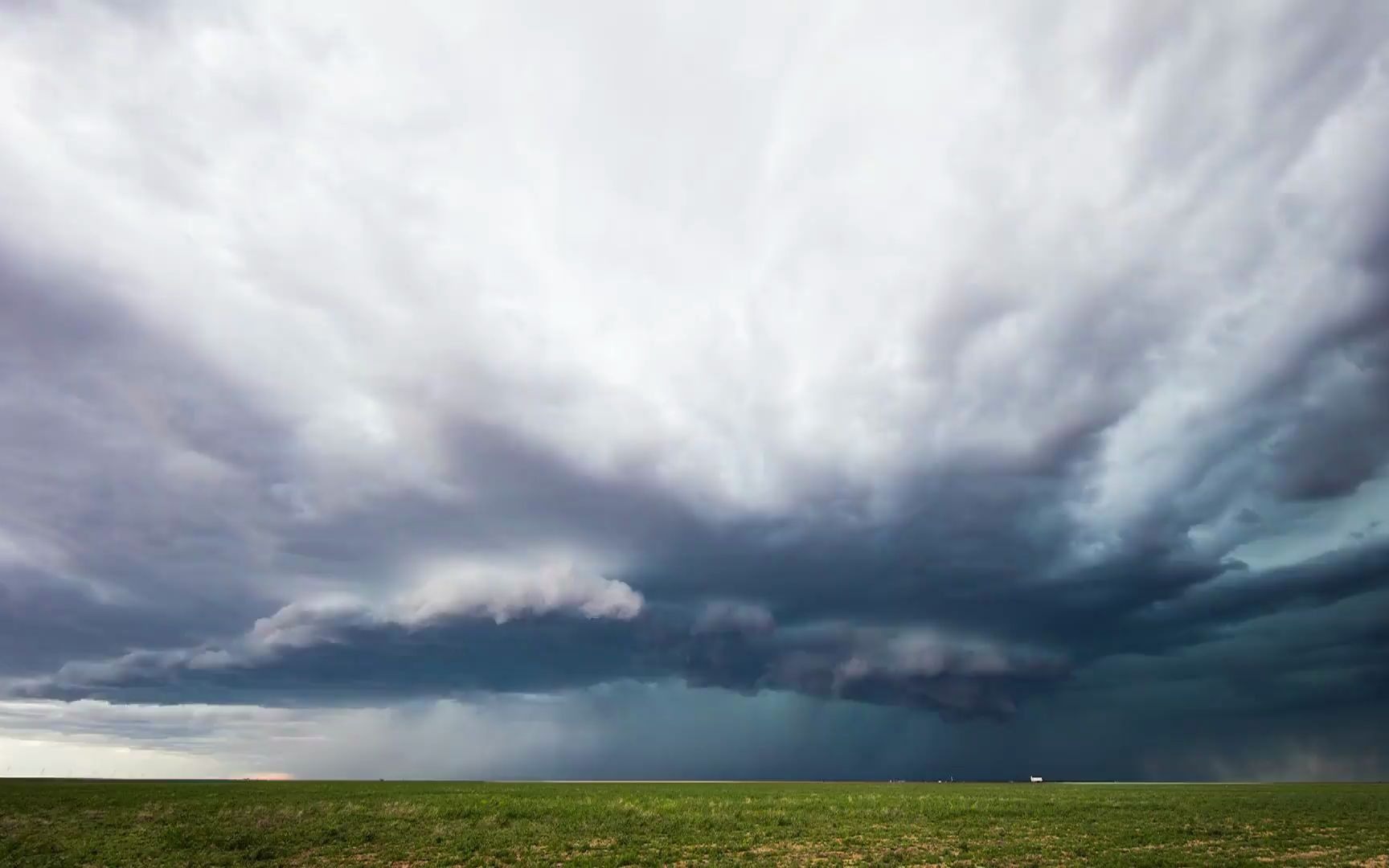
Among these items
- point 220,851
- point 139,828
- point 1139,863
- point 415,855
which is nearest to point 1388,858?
point 1139,863

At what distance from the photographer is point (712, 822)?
198ft

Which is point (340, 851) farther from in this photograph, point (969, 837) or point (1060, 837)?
point (1060, 837)

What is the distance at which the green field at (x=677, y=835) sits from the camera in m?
44.7

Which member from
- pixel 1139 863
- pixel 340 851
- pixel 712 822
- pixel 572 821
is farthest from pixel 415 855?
pixel 1139 863

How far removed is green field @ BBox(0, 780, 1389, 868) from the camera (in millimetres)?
44656

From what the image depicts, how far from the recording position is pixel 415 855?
152 feet

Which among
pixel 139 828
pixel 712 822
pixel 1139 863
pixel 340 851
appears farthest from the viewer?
pixel 712 822

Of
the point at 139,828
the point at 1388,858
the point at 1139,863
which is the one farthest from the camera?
the point at 139,828

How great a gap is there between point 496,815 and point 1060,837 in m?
44.1

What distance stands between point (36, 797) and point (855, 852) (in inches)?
4218

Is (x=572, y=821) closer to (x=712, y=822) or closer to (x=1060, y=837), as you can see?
(x=712, y=822)

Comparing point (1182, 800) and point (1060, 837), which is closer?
point (1060, 837)

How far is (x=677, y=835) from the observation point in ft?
177

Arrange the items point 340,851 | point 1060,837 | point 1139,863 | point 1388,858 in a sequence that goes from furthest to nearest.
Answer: point 1060,837
point 340,851
point 1388,858
point 1139,863
